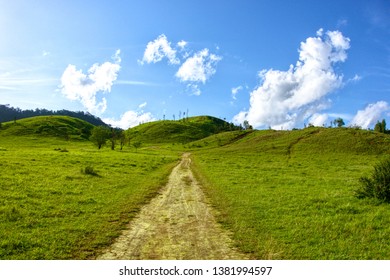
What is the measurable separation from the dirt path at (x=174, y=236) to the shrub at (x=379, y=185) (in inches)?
465

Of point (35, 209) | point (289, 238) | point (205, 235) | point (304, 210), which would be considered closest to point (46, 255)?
point (205, 235)

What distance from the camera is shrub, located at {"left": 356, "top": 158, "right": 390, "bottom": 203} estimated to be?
22.3m

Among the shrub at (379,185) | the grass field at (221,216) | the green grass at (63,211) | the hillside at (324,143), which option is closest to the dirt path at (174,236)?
the grass field at (221,216)

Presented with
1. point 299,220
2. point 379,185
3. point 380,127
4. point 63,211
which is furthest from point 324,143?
point 63,211

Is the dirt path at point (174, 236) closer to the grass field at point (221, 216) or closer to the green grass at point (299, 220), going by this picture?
the grass field at point (221, 216)

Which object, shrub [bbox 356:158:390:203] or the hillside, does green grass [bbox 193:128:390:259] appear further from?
the hillside

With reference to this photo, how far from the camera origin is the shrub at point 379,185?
73.3 ft

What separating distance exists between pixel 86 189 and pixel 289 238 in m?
18.7

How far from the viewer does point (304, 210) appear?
2089cm

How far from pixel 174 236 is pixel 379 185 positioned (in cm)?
1599

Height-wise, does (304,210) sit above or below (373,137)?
below

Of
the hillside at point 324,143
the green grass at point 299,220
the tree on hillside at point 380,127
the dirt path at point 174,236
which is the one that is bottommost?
the dirt path at point 174,236

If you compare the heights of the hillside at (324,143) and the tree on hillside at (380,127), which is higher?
the tree on hillside at (380,127)
